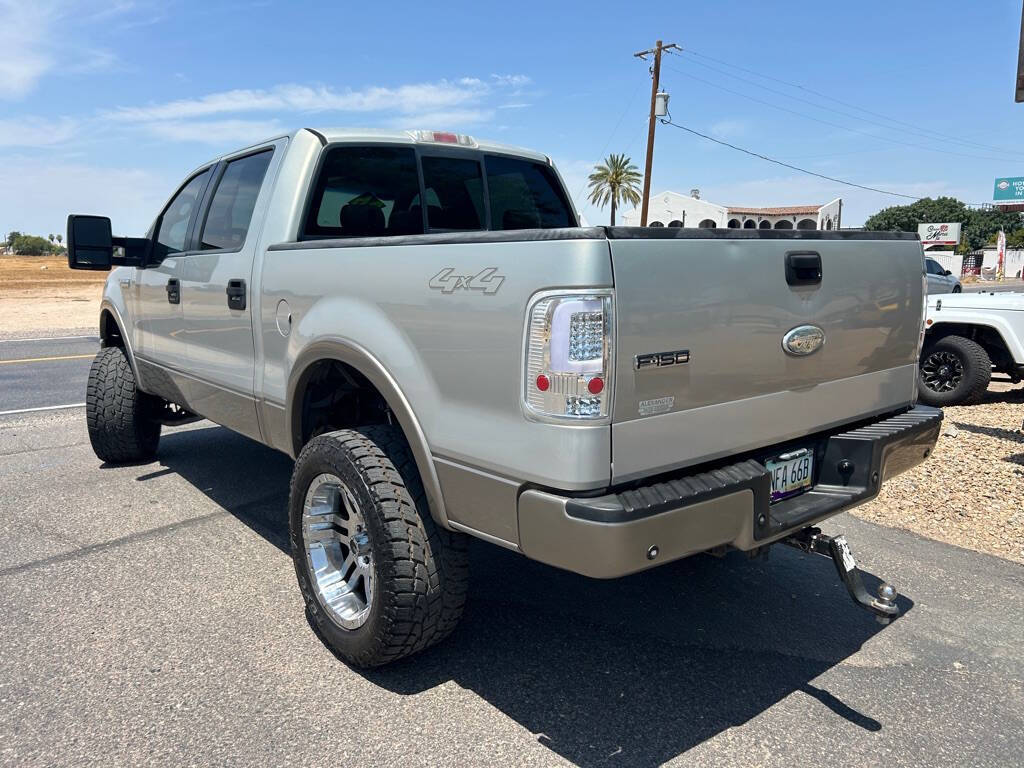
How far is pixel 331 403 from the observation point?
3.41m

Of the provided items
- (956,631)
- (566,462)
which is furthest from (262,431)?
(956,631)

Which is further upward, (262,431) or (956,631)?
(262,431)

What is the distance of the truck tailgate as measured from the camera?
2.16 m

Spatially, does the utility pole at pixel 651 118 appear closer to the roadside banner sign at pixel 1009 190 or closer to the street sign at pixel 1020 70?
the street sign at pixel 1020 70

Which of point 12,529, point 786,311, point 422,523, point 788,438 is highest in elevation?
point 786,311

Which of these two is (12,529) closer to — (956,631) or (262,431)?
(262,431)

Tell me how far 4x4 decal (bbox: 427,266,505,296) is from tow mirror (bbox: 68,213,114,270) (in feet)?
9.37

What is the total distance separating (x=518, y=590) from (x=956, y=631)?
1.91 m

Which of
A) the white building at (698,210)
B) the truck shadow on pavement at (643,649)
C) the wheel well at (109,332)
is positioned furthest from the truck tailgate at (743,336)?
the white building at (698,210)

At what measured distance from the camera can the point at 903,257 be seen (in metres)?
3.05

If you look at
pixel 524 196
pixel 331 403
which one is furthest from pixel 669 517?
pixel 524 196

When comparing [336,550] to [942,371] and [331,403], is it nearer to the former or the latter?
[331,403]

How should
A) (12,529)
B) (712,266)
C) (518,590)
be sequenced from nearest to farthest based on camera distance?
(712,266) → (518,590) → (12,529)

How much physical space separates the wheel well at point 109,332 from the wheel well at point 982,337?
7832 mm
